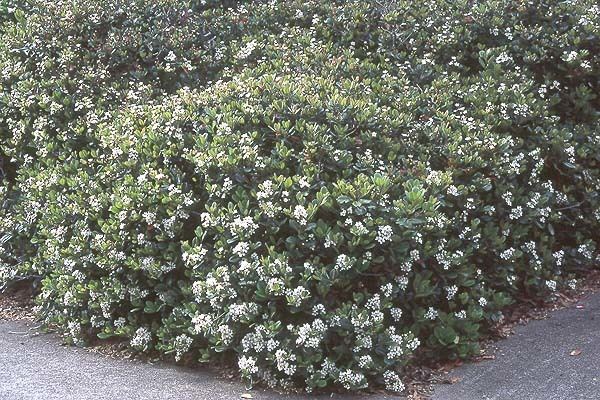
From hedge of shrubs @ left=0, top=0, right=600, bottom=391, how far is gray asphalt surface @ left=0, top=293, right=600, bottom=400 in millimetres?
164

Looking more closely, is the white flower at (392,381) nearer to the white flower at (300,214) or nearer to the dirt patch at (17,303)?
the white flower at (300,214)

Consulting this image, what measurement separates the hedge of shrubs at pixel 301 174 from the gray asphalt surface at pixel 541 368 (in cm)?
22

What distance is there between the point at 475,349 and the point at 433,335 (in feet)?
0.80

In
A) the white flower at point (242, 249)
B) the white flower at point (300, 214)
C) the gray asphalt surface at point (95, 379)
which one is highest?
the white flower at point (300, 214)

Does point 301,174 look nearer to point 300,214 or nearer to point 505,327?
point 300,214

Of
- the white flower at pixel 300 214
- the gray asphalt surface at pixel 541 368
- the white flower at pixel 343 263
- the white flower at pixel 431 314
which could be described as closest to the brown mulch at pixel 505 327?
the gray asphalt surface at pixel 541 368

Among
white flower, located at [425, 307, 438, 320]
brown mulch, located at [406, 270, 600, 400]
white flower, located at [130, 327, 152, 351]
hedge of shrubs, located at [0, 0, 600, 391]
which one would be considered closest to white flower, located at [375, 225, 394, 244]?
hedge of shrubs, located at [0, 0, 600, 391]

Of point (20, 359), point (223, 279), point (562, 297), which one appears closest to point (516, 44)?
point (562, 297)

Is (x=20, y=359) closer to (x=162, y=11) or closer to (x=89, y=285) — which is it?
(x=89, y=285)

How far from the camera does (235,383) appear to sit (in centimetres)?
475

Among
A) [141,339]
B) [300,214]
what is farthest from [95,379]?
[300,214]

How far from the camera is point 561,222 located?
609 centimetres

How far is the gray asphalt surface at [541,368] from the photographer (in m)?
4.57

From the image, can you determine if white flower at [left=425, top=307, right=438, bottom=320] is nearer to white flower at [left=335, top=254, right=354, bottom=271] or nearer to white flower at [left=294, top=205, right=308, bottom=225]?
white flower at [left=335, top=254, right=354, bottom=271]
